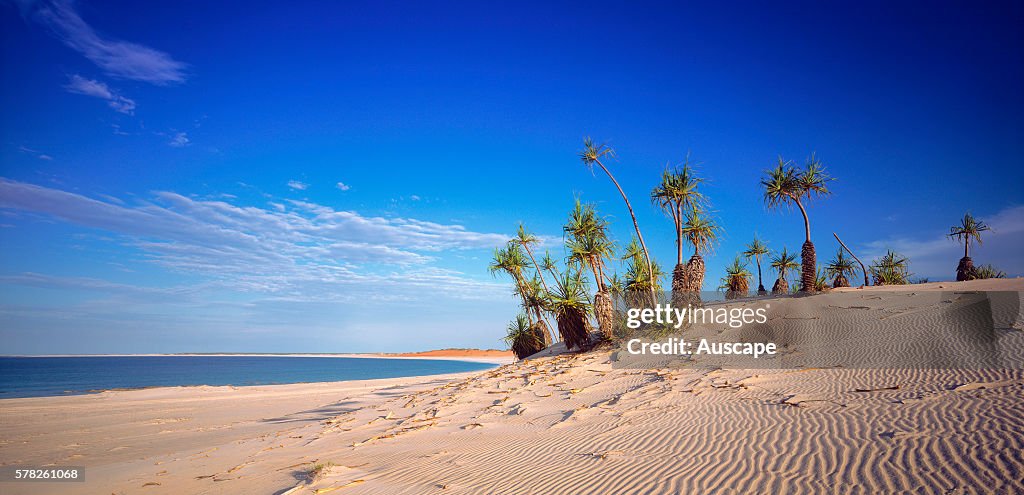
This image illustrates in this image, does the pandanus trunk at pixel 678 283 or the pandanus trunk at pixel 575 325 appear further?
the pandanus trunk at pixel 678 283

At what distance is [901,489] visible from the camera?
3.57 m

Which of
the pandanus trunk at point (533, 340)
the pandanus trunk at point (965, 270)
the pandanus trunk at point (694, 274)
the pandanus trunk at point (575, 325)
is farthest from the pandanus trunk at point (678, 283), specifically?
the pandanus trunk at point (965, 270)

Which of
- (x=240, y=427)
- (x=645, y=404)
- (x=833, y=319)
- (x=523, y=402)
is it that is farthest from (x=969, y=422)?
(x=240, y=427)

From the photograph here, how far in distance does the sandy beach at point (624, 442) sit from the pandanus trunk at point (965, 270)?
102 ft

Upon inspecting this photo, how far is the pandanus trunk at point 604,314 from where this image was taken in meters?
16.1

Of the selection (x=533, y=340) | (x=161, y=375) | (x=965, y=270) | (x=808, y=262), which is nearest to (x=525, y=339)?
(x=533, y=340)

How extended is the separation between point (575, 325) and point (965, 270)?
29852 millimetres

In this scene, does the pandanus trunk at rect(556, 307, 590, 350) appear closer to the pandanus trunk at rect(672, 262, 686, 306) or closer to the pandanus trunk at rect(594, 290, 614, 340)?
the pandanus trunk at rect(594, 290, 614, 340)

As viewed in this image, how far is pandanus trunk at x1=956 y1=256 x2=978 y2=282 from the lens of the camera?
95.7ft

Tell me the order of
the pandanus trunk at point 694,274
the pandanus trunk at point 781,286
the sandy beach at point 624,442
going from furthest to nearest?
the pandanus trunk at point 781,286 → the pandanus trunk at point 694,274 → the sandy beach at point 624,442

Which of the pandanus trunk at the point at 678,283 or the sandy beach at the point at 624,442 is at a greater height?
the pandanus trunk at the point at 678,283

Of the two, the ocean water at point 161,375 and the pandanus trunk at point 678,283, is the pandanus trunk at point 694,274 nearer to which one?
the pandanus trunk at point 678,283

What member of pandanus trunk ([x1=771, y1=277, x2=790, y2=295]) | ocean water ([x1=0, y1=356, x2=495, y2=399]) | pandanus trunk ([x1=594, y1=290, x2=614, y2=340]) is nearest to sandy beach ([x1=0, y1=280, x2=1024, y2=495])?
pandanus trunk ([x1=594, y1=290, x2=614, y2=340])

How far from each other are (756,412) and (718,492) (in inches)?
115
